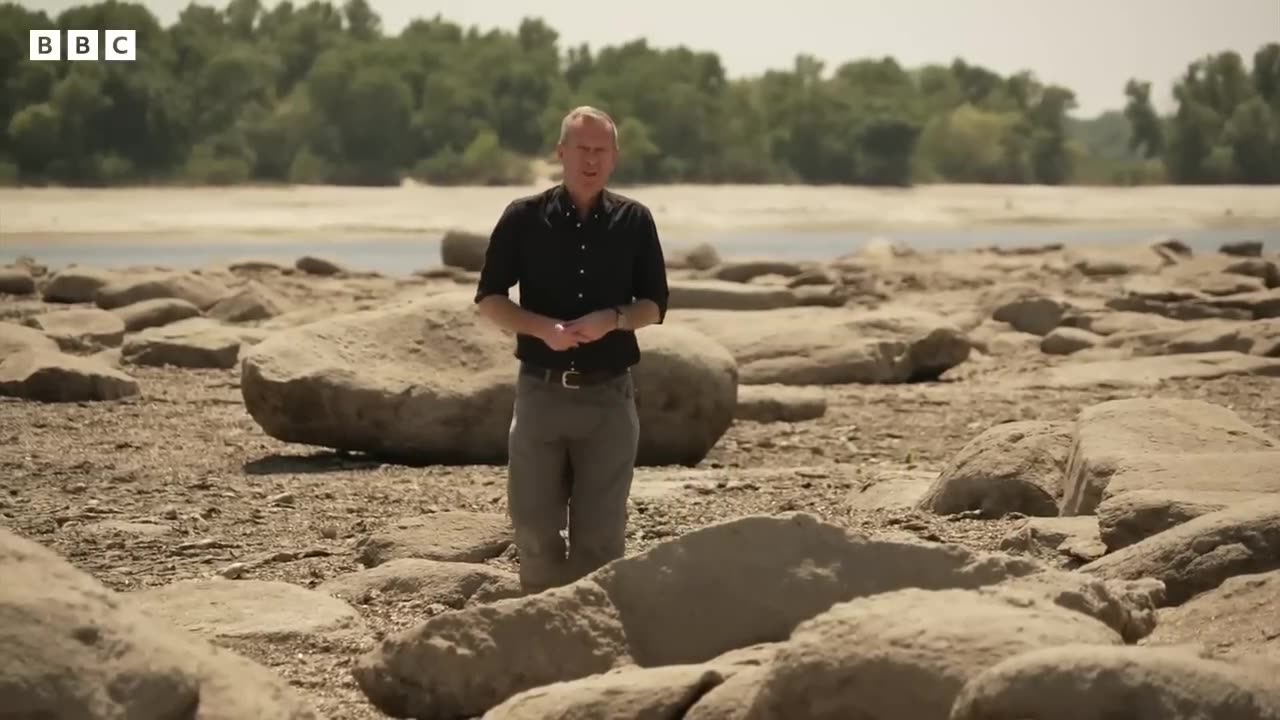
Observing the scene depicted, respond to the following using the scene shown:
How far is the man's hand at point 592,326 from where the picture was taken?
16.1 feet

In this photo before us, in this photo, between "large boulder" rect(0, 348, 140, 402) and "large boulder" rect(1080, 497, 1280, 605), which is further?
"large boulder" rect(0, 348, 140, 402)

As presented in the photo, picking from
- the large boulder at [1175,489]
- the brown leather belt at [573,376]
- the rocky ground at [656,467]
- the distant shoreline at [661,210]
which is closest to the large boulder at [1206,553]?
the rocky ground at [656,467]

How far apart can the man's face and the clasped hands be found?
333 mm

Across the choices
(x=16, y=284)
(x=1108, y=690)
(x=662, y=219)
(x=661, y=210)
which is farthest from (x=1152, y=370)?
(x=661, y=210)

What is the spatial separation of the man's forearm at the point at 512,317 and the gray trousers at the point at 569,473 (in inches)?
6.2

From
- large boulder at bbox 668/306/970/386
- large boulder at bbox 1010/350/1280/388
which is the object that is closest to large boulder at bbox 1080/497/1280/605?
large boulder at bbox 668/306/970/386

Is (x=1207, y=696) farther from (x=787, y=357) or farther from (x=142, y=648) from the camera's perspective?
(x=787, y=357)

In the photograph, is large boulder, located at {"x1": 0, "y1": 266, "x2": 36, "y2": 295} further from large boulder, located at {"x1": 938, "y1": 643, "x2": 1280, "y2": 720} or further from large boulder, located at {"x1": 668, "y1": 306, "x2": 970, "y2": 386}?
large boulder, located at {"x1": 938, "y1": 643, "x2": 1280, "y2": 720}

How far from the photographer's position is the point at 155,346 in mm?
12336

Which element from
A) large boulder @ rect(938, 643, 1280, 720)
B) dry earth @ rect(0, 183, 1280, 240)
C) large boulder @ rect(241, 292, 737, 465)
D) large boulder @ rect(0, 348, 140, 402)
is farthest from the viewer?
dry earth @ rect(0, 183, 1280, 240)

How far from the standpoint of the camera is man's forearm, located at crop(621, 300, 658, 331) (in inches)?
196

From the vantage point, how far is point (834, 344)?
1173 cm

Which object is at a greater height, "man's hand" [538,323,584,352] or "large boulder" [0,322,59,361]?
"man's hand" [538,323,584,352]

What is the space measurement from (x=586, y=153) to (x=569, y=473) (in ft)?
2.86
